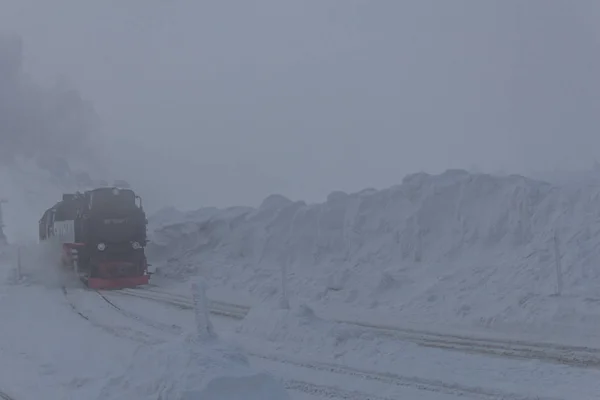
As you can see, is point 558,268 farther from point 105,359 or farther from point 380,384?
point 105,359

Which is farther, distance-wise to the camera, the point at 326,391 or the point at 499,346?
the point at 499,346

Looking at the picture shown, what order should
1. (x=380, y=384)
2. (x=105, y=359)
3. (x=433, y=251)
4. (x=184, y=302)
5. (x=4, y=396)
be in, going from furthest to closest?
(x=184, y=302) → (x=433, y=251) → (x=105, y=359) → (x=4, y=396) → (x=380, y=384)

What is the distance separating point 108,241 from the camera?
25891 millimetres

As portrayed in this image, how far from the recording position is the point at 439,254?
60.0ft

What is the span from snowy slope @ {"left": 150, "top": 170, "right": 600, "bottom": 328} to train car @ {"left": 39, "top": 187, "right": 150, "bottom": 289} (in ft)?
5.13

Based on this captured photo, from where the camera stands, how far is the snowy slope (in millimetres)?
14234

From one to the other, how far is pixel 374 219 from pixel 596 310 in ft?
30.9

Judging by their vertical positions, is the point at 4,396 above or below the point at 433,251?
below

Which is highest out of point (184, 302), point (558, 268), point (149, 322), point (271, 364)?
point (558, 268)

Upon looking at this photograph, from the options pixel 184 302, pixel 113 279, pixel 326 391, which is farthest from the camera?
pixel 113 279

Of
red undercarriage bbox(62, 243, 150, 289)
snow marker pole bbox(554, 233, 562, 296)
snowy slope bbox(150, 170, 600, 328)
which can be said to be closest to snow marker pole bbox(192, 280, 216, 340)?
snowy slope bbox(150, 170, 600, 328)

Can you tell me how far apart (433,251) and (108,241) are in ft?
42.5

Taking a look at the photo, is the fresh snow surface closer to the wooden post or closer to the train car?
the train car

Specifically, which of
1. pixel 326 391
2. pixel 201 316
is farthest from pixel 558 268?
pixel 201 316
